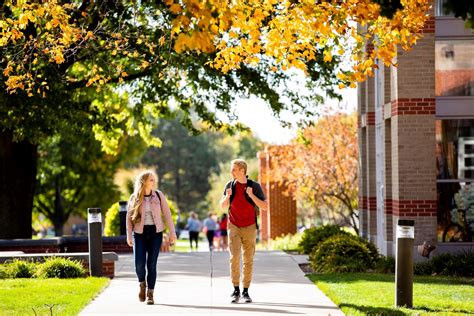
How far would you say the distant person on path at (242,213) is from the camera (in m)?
13.5

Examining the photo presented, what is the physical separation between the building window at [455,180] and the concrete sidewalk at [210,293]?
3.13 metres

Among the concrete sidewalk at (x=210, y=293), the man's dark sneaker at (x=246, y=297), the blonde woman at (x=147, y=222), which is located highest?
the blonde woman at (x=147, y=222)

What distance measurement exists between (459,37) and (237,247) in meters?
8.39

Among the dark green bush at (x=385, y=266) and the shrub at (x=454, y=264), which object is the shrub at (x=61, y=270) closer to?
the dark green bush at (x=385, y=266)

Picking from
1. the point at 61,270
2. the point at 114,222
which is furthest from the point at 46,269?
the point at 114,222

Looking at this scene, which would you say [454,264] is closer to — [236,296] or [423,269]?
[423,269]

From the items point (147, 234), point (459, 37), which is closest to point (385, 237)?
point (459, 37)

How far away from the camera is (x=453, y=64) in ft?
66.1

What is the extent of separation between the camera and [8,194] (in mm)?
25500

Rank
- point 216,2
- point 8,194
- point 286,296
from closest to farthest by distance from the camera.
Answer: point 216,2 → point 286,296 → point 8,194

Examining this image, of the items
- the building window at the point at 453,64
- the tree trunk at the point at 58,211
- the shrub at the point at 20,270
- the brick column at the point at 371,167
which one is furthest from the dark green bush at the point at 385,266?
the tree trunk at the point at 58,211

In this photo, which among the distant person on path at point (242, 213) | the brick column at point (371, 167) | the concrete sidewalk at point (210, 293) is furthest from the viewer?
the brick column at point (371, 167)

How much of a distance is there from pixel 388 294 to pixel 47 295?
4.79 meters

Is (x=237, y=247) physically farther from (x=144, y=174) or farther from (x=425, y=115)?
(x=425, y=115)
